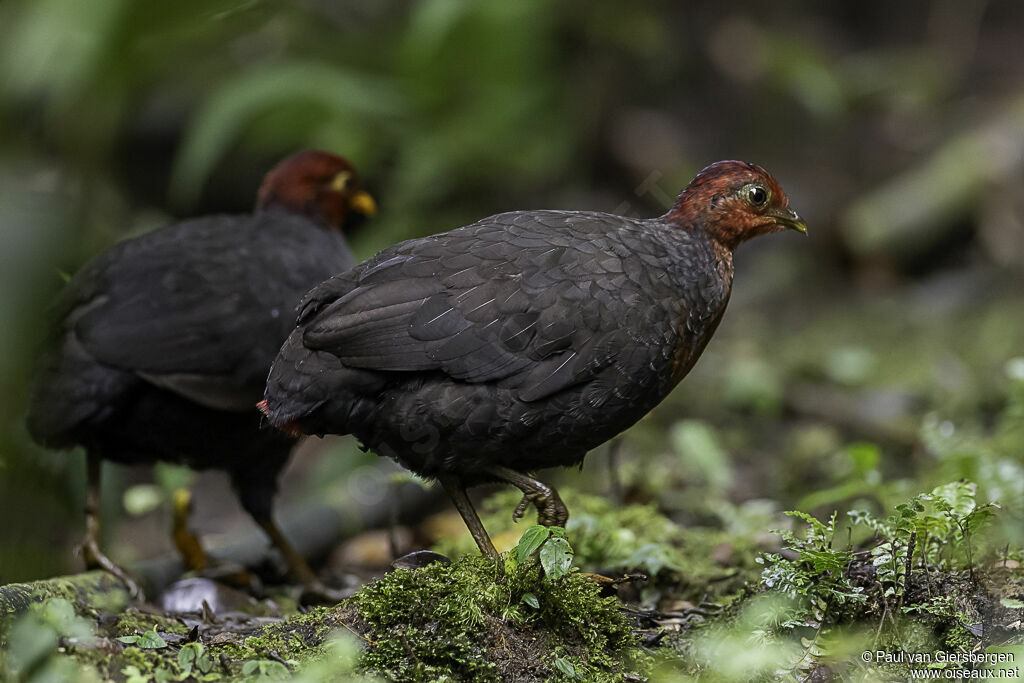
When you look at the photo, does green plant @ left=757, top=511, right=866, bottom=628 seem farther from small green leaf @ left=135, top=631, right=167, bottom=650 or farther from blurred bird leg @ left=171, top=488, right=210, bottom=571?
blurred bird leg @ left=171, top=488, right=210, bottom=571

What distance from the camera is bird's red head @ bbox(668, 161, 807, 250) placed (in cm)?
371

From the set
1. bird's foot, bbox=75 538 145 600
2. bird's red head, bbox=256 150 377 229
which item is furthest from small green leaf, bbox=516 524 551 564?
bird's red head, bbox=256 150 377 229

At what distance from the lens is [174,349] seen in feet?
13.8

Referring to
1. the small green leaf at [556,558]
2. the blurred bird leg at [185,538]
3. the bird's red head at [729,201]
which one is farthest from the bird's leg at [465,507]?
the blurred bird leg at [185,538]

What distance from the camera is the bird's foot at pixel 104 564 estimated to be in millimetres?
4230

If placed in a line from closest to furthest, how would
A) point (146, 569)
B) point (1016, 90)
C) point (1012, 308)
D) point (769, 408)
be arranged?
point (146, 569) < point (769, 408) < point (1012, 308) < point (1016, 90)

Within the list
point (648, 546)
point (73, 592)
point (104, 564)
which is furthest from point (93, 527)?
point (648, 546)

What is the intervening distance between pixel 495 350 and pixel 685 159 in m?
6.70

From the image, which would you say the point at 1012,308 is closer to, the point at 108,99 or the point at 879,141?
the point at 879,141

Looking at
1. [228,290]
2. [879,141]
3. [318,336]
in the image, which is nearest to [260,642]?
[318,336]

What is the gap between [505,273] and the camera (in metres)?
3.32

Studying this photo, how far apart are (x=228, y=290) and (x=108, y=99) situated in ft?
4.75

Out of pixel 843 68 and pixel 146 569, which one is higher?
pixel 843 68

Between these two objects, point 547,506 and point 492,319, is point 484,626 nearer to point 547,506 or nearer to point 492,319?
point 547,506
